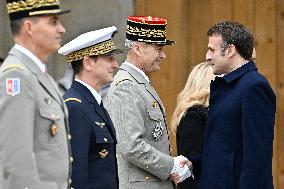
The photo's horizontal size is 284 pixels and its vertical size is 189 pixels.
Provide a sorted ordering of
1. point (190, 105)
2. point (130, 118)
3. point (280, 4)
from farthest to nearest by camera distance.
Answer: point (280, 4), point (190, 105), point (130, 118)

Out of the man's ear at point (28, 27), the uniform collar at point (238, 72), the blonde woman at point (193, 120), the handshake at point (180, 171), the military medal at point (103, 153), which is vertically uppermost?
the man's ear at point (28, 27)

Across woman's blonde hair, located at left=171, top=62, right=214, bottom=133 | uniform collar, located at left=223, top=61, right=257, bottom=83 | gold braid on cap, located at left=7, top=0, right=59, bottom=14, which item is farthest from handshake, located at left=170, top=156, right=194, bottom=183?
gold braid on cap, located at left=7, top=0, right=59, bottom=14

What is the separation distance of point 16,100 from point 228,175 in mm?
1888

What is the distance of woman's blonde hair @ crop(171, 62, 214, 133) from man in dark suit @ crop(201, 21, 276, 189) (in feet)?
2.59

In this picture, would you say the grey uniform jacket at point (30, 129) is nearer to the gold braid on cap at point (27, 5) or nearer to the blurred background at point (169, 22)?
the gold braid on cap at point (27, 5)

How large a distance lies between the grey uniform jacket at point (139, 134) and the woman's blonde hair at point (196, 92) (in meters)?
0.49

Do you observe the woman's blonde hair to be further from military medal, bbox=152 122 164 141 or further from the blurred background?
the blurred background

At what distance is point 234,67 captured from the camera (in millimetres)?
6410

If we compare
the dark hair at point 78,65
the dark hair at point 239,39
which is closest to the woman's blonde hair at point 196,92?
the dark hair at point 239,39

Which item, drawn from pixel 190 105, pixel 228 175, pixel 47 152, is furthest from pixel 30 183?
pixel 190 105

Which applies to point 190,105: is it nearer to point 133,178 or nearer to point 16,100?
point 133,178

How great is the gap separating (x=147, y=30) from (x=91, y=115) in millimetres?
1358

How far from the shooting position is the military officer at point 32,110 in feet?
15.6

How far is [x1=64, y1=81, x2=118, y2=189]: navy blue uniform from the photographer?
18.6ft
